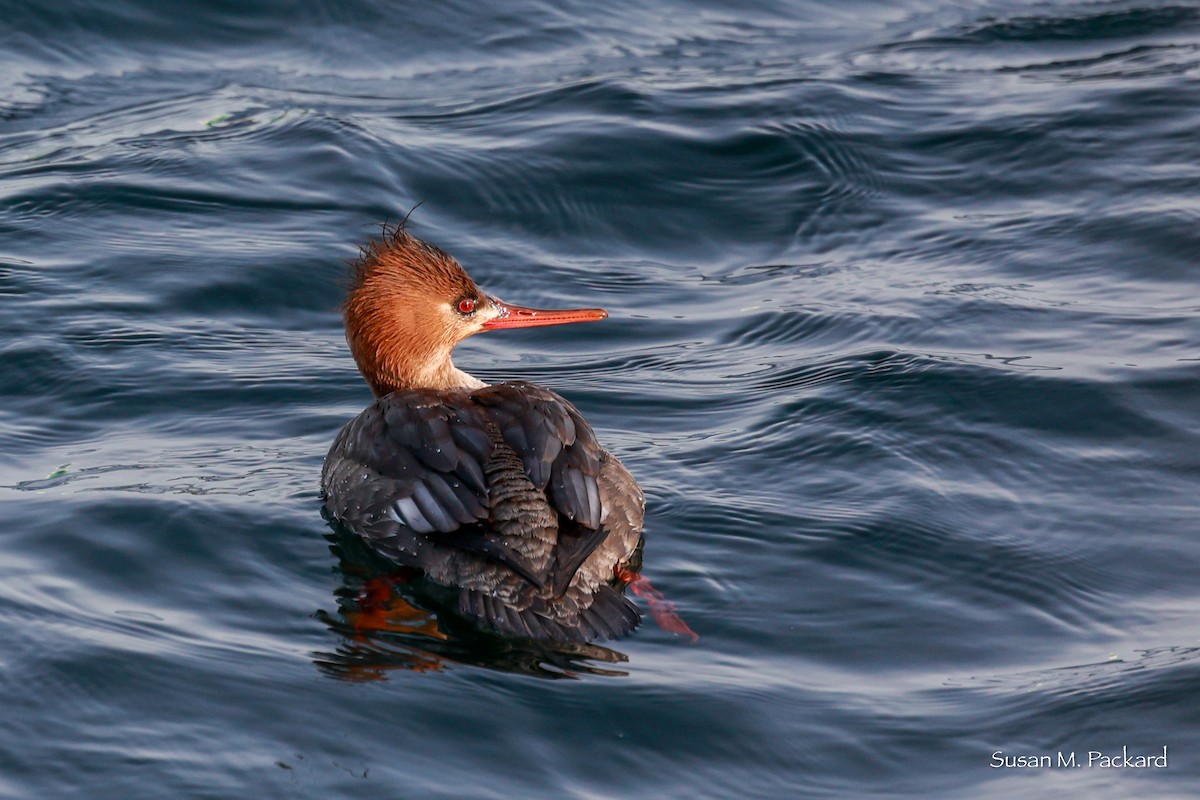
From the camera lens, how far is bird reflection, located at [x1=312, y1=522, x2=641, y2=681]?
447cm

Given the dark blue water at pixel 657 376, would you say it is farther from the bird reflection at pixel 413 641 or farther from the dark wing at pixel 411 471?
the dark wing at pixel 411 471

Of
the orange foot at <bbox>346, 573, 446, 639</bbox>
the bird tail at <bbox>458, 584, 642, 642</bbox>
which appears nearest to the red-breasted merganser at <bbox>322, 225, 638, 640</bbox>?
the bird tail at <bbox>458, 584, 642, 642</bbox>

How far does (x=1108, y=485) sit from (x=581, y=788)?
9.36 ft

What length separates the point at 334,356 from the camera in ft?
23.5

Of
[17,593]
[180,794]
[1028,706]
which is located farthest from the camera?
[17,593]

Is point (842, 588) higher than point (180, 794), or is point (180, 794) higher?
point (842, 588)

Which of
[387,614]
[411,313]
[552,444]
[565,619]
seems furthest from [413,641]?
[411,313]

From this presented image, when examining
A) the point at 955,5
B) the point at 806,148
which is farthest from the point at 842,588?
the point at 955,5

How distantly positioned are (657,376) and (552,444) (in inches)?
74.4

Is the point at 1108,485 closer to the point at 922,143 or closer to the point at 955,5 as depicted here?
the point at 922,143

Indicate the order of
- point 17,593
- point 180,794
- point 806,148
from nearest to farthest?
point 180,794, point 17,593, point 806,148

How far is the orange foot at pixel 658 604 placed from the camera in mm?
4762

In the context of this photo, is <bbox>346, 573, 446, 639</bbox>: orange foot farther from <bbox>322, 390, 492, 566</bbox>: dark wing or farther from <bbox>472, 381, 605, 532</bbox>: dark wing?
<bbox>472, 381, 605, 532</bbox>: dark wing

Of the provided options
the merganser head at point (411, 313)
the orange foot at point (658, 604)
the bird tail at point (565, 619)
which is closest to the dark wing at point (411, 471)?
the bird tail at point (565, 619)
